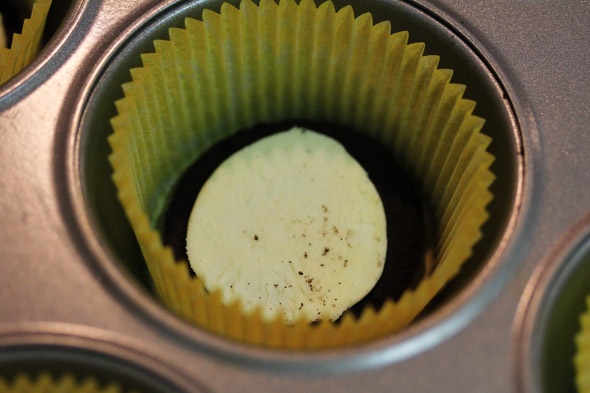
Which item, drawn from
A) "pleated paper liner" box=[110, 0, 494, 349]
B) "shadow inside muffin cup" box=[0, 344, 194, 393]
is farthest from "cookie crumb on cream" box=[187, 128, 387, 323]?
"shadow inside muffin cup" box=[0, 344, 194, 393]

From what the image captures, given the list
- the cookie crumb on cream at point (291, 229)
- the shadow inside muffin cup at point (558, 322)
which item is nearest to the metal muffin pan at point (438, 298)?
the shadow inside muffin cup at point (558, 322)

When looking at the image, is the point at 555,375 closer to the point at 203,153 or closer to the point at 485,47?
the point at 485,47

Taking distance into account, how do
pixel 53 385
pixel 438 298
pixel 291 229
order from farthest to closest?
pixel 291 229
pixel 438 298
pixel 53 385

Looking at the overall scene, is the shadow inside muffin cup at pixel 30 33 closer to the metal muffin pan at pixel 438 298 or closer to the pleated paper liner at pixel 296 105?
the metal muffin pan at pixel 438 298

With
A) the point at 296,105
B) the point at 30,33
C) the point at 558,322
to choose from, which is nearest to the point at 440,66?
the point at 296,105

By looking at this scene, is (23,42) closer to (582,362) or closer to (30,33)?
(30,33)
